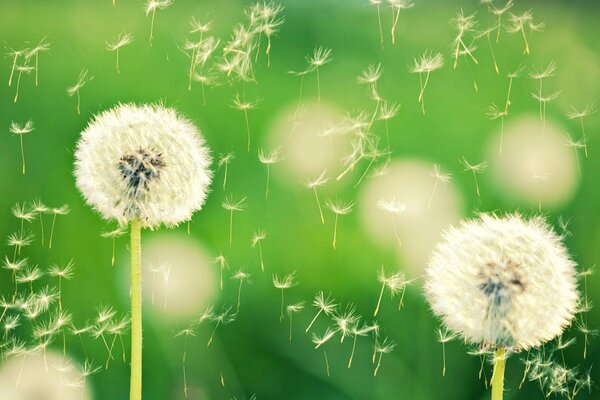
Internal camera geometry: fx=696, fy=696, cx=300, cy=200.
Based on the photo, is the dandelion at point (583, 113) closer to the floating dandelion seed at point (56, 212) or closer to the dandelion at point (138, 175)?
the dandelion at point (138, 175)

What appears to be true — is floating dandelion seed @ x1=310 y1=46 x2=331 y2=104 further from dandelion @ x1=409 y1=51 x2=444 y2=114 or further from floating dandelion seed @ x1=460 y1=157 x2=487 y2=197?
floating dandelion seed @ x1=460 y1=157 x2=487 y2=197

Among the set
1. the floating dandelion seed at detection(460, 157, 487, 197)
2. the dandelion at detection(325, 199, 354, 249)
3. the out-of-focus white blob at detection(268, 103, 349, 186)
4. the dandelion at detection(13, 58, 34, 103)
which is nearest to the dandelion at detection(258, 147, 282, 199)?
the out-of-focus white blob at detection(268, 103, 349, 186)

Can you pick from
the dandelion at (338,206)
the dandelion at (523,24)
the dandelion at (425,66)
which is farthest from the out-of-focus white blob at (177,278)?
the dandelion at (523,24)

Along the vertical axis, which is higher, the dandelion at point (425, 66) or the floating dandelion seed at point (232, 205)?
the dandelion at point (425, 66)

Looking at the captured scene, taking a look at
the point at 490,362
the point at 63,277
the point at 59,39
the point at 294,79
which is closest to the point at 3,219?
the point at 63,277

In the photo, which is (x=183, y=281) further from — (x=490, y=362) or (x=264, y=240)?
(x=490, y=362)

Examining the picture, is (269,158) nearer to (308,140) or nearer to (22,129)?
(308,140)
